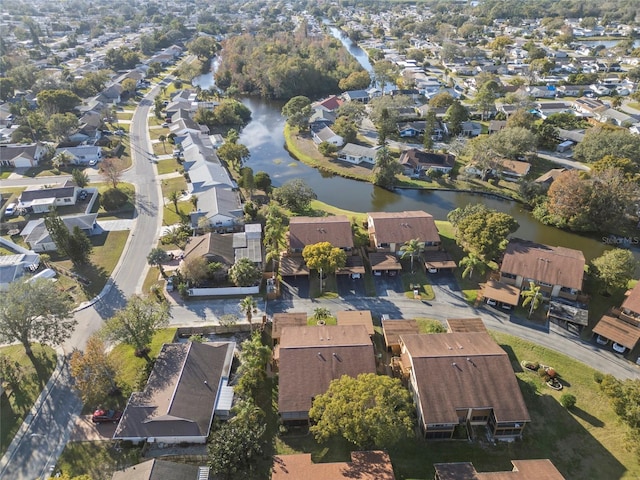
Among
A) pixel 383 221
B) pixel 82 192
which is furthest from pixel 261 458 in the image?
pixel 82 192

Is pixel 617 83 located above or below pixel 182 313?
above

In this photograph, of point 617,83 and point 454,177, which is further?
point 617,83

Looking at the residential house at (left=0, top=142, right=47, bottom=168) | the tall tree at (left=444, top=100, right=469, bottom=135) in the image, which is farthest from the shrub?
the residential house at (left=0, top=142, right=47, bottom=168)

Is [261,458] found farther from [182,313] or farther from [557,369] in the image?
[557,369]

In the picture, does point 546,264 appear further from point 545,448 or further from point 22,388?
point 22,388

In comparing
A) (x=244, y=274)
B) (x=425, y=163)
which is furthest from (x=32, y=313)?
(x=425, y=163)

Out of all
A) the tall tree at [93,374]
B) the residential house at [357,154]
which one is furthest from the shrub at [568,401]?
the residential house at [357,154]

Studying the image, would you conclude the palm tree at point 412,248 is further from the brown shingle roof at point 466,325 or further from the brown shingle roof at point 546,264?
the brown shingle roof at point 466,325

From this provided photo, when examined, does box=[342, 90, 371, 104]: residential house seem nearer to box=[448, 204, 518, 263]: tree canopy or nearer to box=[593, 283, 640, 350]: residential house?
box=[448, 204, 518, 263]: tree canopy
